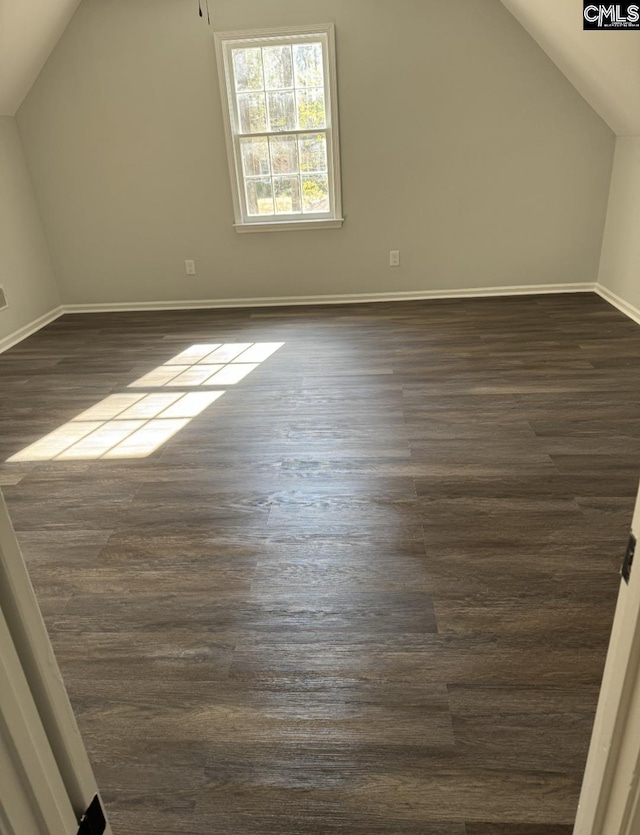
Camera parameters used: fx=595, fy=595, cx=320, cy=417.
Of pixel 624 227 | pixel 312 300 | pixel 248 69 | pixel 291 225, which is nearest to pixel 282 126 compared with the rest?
pixel 248 69

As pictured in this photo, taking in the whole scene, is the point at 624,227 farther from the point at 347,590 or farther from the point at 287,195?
the point at 347,590

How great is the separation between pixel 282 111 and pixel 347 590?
4.00 metres

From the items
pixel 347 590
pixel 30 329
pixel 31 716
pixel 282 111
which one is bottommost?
pixel 347 590

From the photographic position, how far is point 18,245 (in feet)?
15.5

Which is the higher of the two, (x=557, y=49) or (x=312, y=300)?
(x=557, y=49)

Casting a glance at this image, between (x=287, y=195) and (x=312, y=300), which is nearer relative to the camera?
(x=287, y=195)

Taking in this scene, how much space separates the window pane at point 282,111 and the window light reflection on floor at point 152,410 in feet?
5.84

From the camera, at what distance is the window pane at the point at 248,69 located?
4.47 meters

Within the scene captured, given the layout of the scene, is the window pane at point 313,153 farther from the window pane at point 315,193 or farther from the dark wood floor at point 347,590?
the dark wood floor at point 347,590

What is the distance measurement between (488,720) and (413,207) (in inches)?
163

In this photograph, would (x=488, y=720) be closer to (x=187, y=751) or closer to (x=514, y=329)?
(x=187, y=751)

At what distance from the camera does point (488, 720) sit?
1462mm

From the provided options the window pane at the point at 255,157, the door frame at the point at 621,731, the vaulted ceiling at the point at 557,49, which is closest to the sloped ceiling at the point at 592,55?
the vaulted ceiling at the point at 557,49

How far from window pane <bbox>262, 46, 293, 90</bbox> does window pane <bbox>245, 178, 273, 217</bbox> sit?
69 cm
